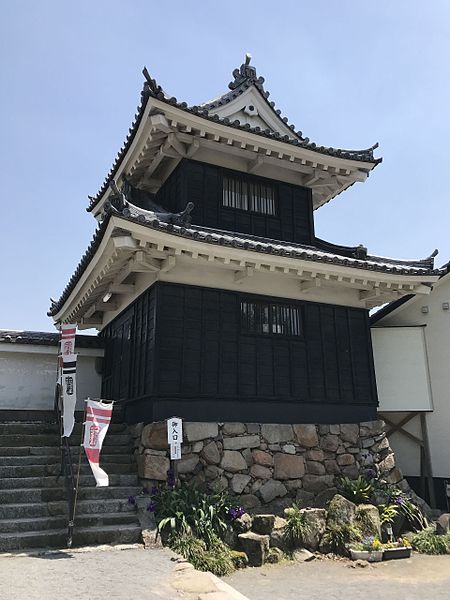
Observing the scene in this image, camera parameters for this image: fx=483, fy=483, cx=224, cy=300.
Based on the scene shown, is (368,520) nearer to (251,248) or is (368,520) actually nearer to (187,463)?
(187,463)

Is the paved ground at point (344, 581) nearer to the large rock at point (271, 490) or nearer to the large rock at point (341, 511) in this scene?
the large rock at point (341, 511)

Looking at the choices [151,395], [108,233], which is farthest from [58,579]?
[108,233]

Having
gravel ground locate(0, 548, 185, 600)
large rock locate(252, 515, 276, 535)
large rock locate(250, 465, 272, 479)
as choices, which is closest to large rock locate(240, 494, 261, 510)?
large rock locate(250, 465, 272, 479)

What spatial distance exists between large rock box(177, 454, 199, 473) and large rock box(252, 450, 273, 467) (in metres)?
1.12

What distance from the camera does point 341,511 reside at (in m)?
7.95

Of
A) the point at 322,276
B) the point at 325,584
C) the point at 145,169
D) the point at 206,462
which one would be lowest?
the point at 325,584

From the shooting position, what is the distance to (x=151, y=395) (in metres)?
8.42

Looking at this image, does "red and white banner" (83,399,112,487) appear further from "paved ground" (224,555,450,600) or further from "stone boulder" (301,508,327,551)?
"stone boulder" (301,508,327,551)

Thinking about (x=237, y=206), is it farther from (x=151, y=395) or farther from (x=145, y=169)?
(x=151, y=395)

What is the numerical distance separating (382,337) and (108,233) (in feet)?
23.7

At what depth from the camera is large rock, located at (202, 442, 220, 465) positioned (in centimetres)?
822

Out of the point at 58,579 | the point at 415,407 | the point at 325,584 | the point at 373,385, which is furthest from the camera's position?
the point at 415,407

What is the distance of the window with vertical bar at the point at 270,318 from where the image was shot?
9.61m

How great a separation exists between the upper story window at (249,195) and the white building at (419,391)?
13.2 feet
